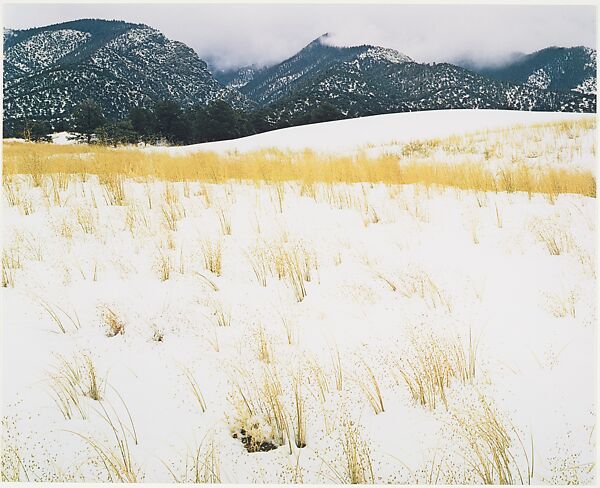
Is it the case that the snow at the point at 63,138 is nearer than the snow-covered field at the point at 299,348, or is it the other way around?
the snow-covered field at the point at 299,348

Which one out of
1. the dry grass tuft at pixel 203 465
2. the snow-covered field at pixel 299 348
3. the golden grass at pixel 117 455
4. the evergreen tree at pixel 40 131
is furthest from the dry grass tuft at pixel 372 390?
the evergreen tree at pixel 40 131

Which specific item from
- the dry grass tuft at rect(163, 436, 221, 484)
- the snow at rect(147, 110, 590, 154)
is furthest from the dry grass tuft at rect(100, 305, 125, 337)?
the snow at rect(147, 110, 590, 154)

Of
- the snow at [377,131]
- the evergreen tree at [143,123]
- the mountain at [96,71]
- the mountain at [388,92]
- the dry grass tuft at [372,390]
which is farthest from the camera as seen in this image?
the mountain at [388,92]

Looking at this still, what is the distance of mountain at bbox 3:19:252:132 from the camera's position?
2.78m

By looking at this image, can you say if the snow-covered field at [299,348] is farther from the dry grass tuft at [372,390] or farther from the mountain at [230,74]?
the mountain at [230,74]

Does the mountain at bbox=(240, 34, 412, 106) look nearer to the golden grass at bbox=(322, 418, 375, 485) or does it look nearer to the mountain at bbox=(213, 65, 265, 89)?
the mountain at bbox=(213, 65, 265, 89)

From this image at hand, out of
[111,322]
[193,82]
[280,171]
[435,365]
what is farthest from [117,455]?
[193,82]

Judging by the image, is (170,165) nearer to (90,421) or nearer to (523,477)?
(90,421)

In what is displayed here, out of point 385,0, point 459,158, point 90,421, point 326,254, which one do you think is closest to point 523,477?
point 326,254

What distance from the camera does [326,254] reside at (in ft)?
6.99

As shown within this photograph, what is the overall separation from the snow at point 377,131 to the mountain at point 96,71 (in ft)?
4.65

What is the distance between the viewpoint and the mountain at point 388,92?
13.9 m

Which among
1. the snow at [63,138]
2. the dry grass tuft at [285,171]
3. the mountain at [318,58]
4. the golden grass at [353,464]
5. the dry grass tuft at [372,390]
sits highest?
the mountain at [318,58]

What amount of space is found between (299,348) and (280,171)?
119 inches
